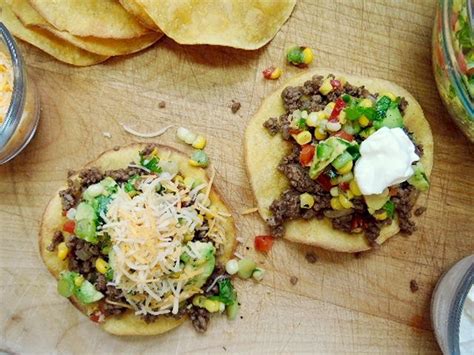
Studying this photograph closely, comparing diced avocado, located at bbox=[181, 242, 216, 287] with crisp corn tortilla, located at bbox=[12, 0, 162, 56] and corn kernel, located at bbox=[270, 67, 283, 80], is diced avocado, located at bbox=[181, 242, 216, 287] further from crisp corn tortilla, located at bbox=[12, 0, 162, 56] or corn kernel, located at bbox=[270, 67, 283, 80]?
crisp corn tortilla, located at bbox=[12, 0, 162, 56]

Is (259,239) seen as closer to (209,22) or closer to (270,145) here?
(270,145)

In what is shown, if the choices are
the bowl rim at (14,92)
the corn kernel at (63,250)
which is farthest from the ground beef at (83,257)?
the bowl rim at (14,92)

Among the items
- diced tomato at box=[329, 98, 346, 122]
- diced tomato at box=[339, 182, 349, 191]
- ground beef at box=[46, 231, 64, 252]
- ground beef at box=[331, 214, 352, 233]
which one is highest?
diced tomato at box=[329, 98, 346, 122]

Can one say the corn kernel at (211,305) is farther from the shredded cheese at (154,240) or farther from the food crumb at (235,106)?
the food crumb at (235,106)

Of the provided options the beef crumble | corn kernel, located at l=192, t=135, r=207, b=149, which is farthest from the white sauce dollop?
corn kernel, located at l=192, t=135, r=207, b=149

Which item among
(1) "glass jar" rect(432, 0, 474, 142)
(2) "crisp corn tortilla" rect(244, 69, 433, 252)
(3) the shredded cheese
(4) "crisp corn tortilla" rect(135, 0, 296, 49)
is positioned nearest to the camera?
(1) "glass jar" rect(432, 0, 474, 142)

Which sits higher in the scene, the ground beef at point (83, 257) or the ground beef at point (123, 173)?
the ground beef at point (123, 173)
